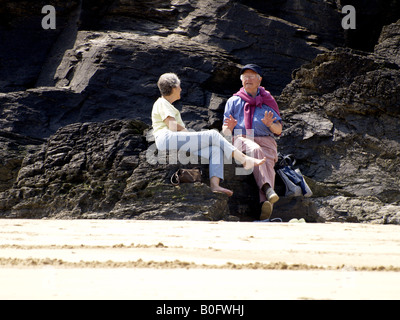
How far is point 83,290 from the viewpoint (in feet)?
5.13

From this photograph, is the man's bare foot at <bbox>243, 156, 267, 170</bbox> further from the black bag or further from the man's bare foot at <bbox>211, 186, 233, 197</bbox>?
the black bag

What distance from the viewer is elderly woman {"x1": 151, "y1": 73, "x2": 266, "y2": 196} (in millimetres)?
5734

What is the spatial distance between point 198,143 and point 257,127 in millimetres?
913

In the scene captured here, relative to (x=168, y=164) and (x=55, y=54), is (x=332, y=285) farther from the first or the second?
(x=55, y=54)

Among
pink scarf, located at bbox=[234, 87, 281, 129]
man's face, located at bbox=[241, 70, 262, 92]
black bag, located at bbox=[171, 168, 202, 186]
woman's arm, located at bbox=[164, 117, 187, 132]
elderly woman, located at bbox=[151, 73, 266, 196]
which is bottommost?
black bag, located at bbox=[171, 168, 202, 186]

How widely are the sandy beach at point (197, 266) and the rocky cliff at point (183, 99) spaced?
229 cm

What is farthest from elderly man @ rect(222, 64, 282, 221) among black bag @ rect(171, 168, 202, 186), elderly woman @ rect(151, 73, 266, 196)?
black bag @ rect(171, 168, 202, 186)

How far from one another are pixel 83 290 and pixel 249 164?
167 inches

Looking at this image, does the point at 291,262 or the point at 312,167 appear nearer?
the point at 291,262

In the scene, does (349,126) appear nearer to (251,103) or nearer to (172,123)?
(251,103)

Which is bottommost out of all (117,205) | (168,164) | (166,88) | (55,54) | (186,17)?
(117,205)

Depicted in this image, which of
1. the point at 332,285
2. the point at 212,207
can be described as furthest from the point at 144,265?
the point at 212,207

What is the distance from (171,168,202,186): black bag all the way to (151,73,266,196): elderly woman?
154mm

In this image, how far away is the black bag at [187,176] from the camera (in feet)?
18.7
